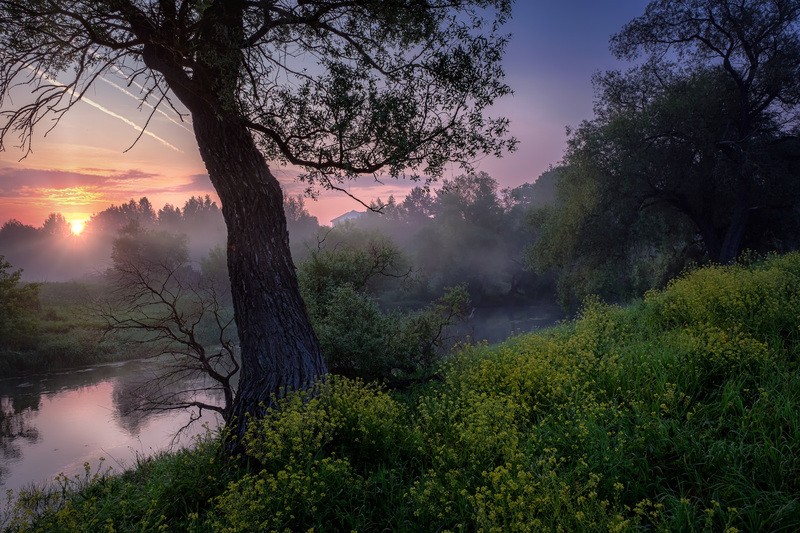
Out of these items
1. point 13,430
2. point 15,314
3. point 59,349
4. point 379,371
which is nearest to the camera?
point 379,371

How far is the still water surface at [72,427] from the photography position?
1390cm

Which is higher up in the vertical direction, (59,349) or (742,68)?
(742,68)

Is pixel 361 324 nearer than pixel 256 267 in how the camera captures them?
No

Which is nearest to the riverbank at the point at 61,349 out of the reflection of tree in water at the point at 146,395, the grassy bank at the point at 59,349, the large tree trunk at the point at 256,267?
the grassy bank at the point at 59,349

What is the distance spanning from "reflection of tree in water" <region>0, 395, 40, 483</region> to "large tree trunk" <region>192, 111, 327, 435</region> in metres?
12.5

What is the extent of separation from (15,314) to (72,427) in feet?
48.5

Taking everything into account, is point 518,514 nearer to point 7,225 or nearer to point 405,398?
point 405,398

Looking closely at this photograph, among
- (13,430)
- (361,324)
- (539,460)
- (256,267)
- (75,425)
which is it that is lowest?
(75,425)

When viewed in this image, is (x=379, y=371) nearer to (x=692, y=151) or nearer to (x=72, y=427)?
(x=72, y=427)

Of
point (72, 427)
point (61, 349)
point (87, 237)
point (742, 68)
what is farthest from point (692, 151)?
point (87, 237)

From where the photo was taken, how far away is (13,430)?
1717 cm

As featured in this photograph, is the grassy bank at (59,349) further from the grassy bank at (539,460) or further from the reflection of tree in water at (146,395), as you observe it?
the grassy bank at (539,460)

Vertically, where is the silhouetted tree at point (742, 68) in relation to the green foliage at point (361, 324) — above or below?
above

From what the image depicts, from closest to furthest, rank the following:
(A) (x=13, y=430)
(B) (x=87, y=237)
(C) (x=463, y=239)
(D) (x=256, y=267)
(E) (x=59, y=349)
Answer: (D) (x=256, y=267) < (A) (x=13, y=430) < (E) (x=59, y=349) < (C) (x=463, y=239) < (B) (x=87, y=237)
